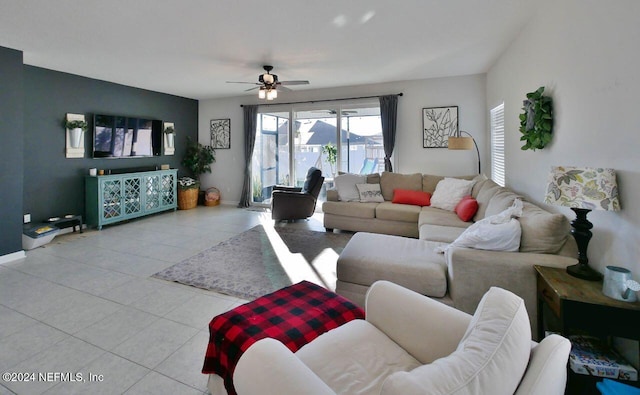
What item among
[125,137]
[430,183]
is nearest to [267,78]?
[430,183]

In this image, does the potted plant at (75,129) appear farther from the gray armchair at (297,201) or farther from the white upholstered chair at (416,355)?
the white upholstered chair at (416,355)

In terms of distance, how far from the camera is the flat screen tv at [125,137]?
5.37 metres

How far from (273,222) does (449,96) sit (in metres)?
3.98

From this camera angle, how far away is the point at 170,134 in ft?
22.3

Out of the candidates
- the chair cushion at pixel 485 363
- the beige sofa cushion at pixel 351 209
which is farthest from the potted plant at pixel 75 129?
the chair cushion at pixel 485 363

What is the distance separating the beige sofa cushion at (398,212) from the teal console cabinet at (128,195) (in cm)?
448

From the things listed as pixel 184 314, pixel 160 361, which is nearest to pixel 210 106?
pixel 184 314

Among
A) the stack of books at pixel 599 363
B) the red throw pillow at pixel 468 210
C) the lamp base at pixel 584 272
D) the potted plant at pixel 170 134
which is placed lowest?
the stack of books at pixel 599 363

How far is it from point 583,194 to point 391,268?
1253 mm

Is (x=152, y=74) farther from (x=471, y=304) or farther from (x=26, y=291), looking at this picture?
(x=471, y=304)

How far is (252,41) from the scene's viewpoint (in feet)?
11.8

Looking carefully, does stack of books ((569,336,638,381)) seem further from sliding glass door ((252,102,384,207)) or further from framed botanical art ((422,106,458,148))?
sliding glass door ((252,102,384,207))

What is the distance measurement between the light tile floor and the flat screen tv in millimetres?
2003

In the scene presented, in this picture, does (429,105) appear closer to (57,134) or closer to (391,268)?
(391,268)
